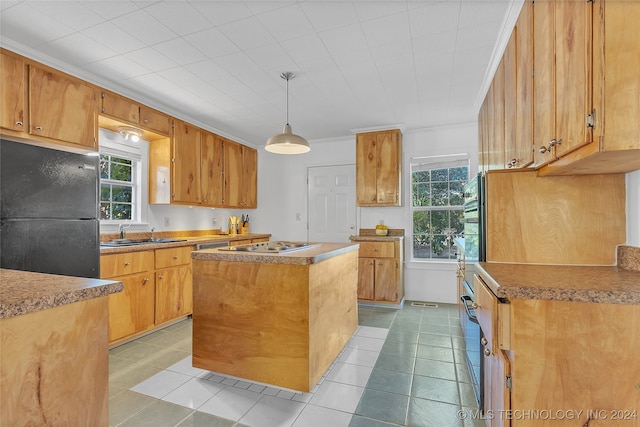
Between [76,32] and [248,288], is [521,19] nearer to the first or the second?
[248,288]

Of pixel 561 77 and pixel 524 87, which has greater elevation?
pixel 524 87

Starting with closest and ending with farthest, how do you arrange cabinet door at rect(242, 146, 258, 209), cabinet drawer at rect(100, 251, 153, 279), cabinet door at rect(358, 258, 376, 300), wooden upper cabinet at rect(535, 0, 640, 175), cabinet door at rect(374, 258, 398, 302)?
wooden upper cabinet at rect(535, 0, 640, 175), cabinet drawer at rect(100, 251, 153, 279), cabinet door at rect(374, 258, 398, 302), cabinet door at rect(358, 258, 376, 300), cabinet door at rect(242, 146, 258, 209)

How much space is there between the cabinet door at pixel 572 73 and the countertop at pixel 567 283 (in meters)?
0.52

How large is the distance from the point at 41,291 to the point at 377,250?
3.55 meters

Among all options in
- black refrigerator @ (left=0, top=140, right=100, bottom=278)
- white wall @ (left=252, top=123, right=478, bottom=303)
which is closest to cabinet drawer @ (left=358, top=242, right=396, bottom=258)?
white wall @ (left=252, top=123, right=478, bottom=303)

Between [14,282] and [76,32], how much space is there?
6.52 ft

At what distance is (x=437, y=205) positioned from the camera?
434 centimetres

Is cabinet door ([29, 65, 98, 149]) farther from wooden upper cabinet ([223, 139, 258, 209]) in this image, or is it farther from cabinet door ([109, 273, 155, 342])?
wooden upper cabinet ([223, 139, 258, 209])

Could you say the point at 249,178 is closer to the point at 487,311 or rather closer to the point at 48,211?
the point at 48,211

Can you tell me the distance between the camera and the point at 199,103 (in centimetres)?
343

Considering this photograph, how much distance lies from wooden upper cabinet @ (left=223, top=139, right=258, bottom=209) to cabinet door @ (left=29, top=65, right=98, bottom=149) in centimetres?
198

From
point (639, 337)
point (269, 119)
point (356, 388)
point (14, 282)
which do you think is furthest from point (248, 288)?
point (269, 119)

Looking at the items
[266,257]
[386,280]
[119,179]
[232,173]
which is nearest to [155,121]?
[119,179]

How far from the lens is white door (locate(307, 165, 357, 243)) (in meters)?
4.76
